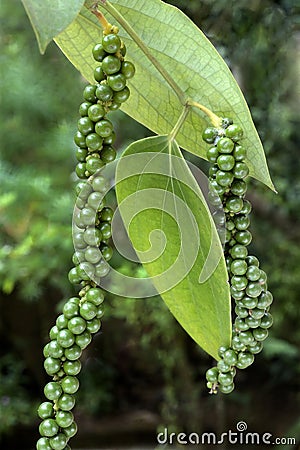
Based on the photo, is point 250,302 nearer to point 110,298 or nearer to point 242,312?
point 242,312

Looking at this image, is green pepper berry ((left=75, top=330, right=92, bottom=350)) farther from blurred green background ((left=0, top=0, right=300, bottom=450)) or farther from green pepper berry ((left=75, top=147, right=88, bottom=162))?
blurred green background ((left=0, top=0, right=300, bottom=450))

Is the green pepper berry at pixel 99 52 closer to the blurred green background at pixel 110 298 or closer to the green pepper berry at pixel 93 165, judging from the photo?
the green pepper berry at pixel 93 165

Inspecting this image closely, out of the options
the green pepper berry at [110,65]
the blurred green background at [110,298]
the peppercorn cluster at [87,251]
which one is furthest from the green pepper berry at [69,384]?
the blurred green background at [110,298]

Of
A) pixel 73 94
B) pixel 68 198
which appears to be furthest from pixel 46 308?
pixel 73 94

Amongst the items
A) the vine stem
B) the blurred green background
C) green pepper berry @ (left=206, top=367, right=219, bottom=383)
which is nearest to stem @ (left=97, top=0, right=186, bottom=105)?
the vine stem

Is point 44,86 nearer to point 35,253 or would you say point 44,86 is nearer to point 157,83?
point 35,253

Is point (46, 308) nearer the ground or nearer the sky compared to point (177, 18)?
nearer the ground
